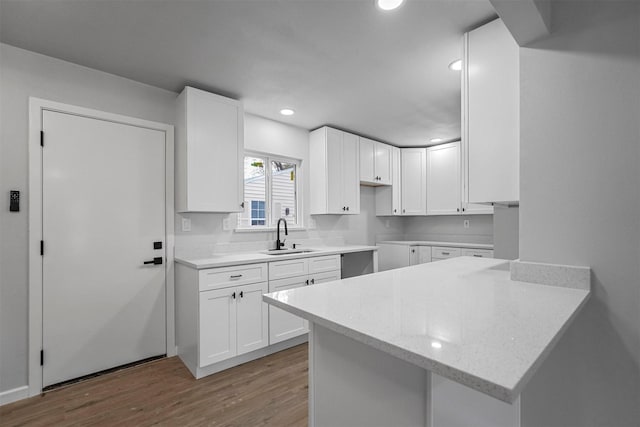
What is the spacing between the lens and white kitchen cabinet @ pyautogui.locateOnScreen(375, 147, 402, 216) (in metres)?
4.74

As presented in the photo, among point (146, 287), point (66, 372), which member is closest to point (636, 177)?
point (146, 287)

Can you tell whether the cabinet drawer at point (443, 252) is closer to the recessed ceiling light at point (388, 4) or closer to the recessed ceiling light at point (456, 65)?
the recessed ceiling light at point (456, 65)

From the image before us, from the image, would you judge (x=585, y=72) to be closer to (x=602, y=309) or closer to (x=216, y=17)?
(x=602, y=309)

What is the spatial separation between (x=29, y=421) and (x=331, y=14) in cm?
306

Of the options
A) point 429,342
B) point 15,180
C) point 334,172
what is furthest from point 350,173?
point 429,342

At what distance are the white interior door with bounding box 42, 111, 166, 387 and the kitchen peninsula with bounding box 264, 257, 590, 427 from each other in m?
2.00

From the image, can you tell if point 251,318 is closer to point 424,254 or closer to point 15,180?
point 15,180

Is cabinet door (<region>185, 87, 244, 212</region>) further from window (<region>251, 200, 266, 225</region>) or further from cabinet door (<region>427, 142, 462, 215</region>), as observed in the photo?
cabinet door (<region>427, 142, 462, 215</region>)

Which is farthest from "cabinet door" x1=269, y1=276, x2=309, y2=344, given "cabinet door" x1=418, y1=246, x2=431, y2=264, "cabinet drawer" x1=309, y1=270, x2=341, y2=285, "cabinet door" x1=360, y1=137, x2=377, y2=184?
"cabinet door" x1=418, y1=246, x2=431, y2=264

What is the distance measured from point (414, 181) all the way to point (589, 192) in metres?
3.74

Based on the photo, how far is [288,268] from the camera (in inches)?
112

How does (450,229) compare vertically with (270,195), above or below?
below

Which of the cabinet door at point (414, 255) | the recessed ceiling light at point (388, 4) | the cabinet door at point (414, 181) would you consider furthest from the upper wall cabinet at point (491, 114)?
the cabinet door at point (414, 181)

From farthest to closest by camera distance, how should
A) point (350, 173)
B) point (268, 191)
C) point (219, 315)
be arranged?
point (350, 173)
point (268, 191)
point (219, 315)
